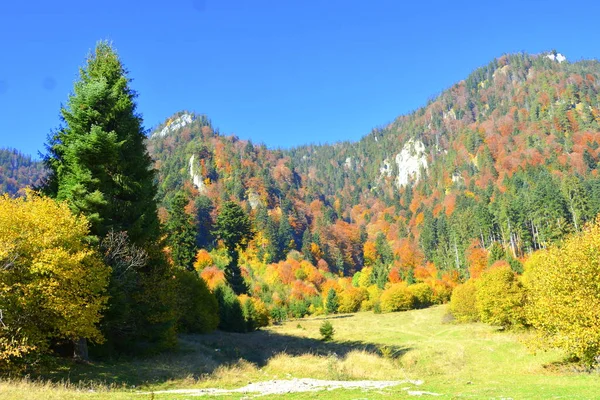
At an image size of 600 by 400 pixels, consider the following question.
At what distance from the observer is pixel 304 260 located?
470 feet

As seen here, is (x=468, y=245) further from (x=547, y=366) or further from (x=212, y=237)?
(x=547, y=366)

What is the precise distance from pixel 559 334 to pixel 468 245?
120188 millimetres

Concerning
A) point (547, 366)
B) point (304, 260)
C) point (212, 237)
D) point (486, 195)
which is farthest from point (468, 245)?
point (547, 366)

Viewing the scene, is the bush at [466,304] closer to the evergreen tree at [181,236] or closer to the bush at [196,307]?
the bush at [196,307]

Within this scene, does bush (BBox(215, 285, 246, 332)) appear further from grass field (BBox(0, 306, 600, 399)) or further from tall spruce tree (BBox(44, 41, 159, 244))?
tall spruce tree (BBox(44, 41, 159, 244))

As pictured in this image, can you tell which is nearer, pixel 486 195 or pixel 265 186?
pixel 486 195

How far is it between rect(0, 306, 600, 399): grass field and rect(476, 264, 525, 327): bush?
2071 millimetres

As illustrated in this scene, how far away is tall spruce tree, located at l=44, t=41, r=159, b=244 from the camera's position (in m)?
21.5

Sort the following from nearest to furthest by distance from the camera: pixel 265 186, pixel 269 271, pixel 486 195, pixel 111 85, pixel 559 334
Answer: pixel 559 334 → pixel 111 85 → pixel 269 271 → pixel 486 195 → pixel 265 186

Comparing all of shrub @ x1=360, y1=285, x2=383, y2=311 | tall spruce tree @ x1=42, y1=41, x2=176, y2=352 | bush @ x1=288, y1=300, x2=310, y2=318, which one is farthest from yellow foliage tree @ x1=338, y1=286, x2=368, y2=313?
tall spruce tree @ x1=42, y1=41, x2=176, y2=352

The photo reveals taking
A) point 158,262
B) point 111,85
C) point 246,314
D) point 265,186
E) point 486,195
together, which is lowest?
point 246,314

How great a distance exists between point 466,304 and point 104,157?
6316cm

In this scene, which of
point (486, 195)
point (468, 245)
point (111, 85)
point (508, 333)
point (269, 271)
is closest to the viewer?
point (111, 85)

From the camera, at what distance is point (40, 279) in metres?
16.0
